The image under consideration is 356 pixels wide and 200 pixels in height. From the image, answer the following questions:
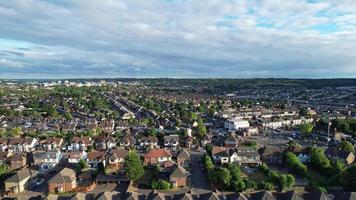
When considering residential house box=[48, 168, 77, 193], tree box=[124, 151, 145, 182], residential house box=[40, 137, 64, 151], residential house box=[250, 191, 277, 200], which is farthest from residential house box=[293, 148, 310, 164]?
residential house box=[40, 137, 64, 151]

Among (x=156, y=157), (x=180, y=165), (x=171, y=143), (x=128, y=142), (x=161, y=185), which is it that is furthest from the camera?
(x=128, y=142)

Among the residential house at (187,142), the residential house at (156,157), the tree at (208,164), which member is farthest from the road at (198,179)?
the residential house at (187,142)

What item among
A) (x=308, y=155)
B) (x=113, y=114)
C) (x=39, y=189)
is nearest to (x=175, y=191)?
(x=39, y=189)

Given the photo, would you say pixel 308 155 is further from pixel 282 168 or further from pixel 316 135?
pixel 316 135

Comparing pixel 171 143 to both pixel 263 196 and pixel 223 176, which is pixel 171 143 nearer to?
pixel 223 176

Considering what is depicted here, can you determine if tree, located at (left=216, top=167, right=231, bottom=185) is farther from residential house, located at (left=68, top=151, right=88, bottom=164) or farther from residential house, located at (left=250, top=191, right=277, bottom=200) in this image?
residential house, located at (left=68, top=151, right=88, bottom=164)

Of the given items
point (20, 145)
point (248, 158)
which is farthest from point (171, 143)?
point (20, 145)

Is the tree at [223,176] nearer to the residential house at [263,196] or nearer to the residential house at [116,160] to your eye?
the residential house at [263,196]

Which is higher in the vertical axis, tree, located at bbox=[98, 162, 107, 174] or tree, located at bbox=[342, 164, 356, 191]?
tree, located at bbox=[342, 164, 356, 191]
